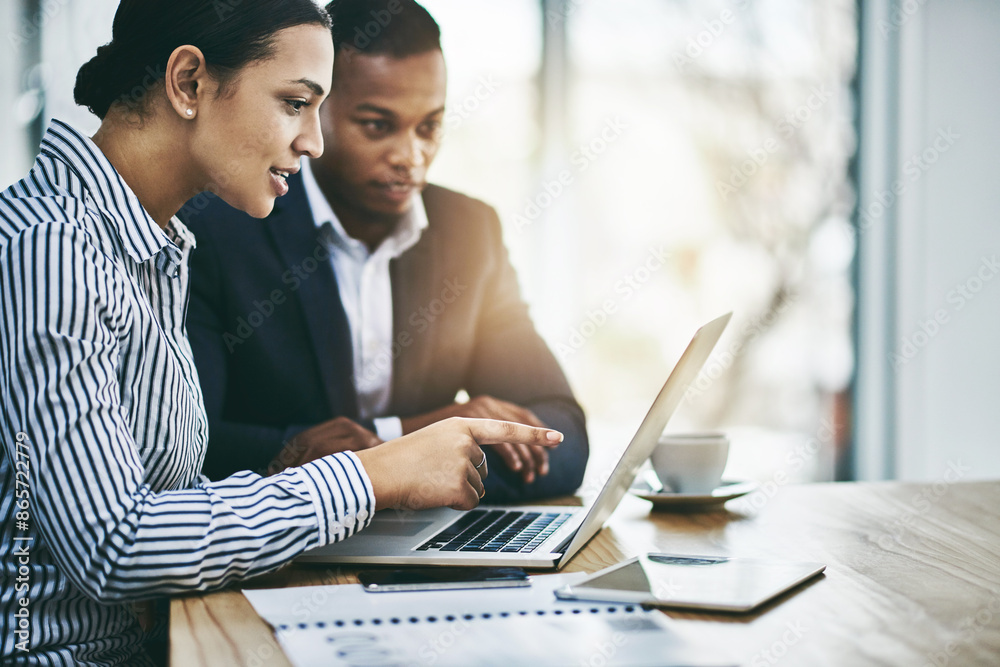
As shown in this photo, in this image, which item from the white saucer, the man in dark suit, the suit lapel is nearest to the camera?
the white saucer

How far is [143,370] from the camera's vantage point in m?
0.91

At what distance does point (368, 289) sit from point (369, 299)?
0.07 feet

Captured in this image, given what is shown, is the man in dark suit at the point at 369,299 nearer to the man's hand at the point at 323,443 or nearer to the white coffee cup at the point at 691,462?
the man's hand at the point at 323,443

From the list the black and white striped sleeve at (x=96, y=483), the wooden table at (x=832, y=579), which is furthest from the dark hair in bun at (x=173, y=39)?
the wooden table at (x=832, y=579)

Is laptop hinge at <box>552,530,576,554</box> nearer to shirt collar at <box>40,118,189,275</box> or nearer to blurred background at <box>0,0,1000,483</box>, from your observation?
shirt collar at <box>40,118,189,275</box>

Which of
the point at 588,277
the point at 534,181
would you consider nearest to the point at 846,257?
the point at 588,277

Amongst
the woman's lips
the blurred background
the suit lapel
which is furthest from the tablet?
the blurred background

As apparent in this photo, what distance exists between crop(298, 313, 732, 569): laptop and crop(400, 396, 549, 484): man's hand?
0.12m

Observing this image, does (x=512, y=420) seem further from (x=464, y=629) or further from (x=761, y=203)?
(x=761, y=203)

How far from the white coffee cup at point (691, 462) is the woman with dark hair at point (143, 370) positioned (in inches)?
13.9

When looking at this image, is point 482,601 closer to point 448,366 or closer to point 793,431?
point 448,366

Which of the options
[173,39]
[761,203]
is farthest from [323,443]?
[761,203]

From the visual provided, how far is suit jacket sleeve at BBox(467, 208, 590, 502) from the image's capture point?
4.31 feet

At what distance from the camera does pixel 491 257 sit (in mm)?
1854
